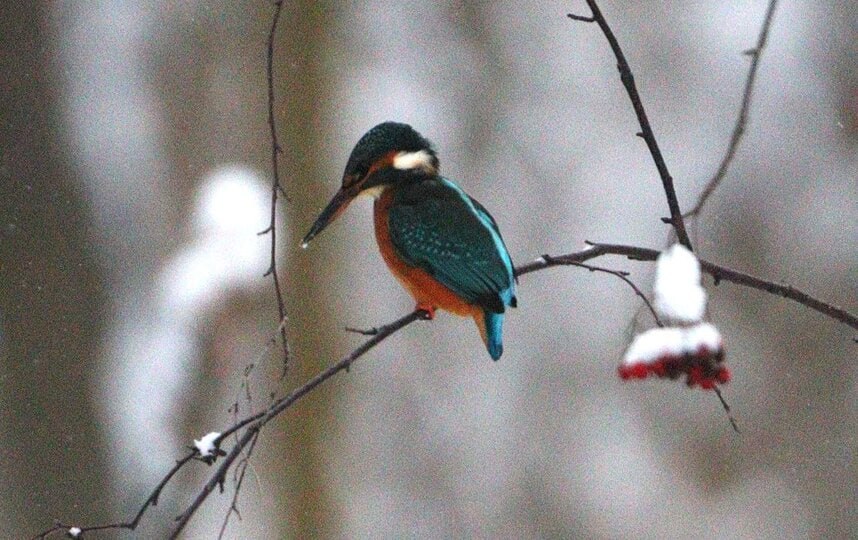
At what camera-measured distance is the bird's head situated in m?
2.02

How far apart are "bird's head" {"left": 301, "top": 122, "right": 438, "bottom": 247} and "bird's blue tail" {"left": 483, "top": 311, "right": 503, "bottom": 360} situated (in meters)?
0.31

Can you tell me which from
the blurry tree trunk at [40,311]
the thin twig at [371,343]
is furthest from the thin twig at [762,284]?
the blurry tree trunk at [40,311]

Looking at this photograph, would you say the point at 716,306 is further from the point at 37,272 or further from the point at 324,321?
the point at 37,272

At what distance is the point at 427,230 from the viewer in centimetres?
204

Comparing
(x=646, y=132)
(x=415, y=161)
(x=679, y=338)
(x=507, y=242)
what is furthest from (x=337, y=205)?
(x=507, y=242)

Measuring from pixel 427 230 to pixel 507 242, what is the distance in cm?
260

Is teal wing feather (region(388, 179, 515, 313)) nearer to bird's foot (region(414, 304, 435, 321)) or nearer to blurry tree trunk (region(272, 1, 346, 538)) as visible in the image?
bird's foot (region(414, 304, 435, 321))

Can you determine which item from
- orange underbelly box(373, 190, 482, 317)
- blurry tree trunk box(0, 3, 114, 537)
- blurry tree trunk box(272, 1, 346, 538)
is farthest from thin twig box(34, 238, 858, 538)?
blurry tree trunk box(272, 1, 346, 538)

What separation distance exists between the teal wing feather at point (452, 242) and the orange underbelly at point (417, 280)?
2cm

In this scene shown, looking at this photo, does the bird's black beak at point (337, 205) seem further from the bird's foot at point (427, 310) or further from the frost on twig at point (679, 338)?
the frost on twig at point (679, 338)

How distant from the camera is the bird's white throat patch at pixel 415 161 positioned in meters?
2.12

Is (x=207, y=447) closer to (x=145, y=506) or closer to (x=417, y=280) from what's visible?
(x=145, y=506)

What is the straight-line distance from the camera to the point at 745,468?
14.8 feet

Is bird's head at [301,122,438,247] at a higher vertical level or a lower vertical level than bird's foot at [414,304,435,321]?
higher
